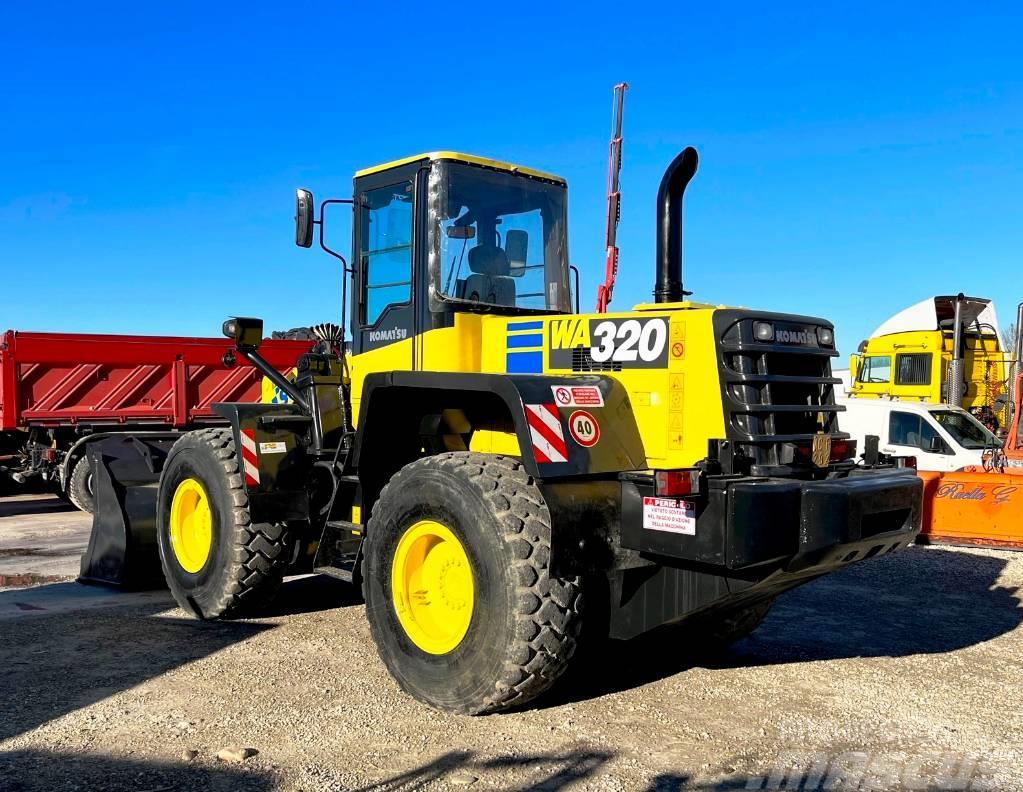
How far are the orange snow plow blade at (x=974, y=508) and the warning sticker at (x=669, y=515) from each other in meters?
5.93

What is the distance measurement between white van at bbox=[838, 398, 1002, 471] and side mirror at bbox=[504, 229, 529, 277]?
7.52 meters

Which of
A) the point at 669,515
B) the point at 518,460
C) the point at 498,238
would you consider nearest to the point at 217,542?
the point at 518,460

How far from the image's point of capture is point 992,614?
706cm

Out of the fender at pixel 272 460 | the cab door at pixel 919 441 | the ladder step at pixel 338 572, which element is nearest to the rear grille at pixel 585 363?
the ladder step at pixel 338 572

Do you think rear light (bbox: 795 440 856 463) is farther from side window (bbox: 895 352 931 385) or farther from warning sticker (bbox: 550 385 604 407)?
side window (bbox: 895 352 931 385)

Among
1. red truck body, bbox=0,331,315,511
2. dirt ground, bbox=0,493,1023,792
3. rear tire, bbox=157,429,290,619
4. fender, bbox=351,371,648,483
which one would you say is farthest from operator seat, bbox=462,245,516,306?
red truck body, bbox=0,331,315,511

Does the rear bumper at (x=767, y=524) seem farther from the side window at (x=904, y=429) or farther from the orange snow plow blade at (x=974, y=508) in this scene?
the side window at (x=904, y=429)

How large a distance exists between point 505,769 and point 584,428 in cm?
156

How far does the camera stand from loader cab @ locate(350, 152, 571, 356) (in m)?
5.61

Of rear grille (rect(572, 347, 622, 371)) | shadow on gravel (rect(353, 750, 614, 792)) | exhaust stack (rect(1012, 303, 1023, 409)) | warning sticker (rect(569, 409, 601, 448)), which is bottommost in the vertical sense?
shadow on gravel (rect(353, 750, 614, 792))

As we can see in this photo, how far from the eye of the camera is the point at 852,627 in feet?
21.5

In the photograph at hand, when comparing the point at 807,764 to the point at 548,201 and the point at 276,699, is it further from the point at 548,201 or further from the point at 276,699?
the point at 548,201

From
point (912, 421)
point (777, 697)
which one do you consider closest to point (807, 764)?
point (777, 697)

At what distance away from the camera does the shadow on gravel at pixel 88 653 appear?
15.4 ft
